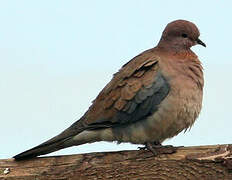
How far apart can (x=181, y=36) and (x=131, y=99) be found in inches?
46.0

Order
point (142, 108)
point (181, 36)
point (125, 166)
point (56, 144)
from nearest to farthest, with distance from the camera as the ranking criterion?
point (125, 166)
point (56, 144)
point (142, 108)
point (181, 36)

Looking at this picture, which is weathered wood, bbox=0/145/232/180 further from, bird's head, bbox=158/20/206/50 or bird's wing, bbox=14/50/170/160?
bird's head, bbox=158/20/206/50

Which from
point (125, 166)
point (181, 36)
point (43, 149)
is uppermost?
point (181, 36)

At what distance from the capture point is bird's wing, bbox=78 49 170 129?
4.28 metres

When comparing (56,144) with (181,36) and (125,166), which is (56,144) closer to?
(125,166)

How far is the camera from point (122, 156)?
10.0ft

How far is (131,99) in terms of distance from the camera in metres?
4.30

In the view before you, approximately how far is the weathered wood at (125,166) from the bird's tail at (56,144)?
0.20 metres

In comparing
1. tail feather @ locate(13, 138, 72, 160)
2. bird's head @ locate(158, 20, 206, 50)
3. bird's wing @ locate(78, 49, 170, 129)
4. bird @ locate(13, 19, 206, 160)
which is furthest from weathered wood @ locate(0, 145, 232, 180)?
bird's head @ locate(158, 20, 206, 50)

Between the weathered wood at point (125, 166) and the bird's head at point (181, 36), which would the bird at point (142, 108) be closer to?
the bird's head at point (181, 36)

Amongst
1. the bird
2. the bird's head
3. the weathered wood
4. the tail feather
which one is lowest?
the weathered wood

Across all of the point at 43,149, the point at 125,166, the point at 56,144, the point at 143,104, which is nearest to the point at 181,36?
the point at 143,104

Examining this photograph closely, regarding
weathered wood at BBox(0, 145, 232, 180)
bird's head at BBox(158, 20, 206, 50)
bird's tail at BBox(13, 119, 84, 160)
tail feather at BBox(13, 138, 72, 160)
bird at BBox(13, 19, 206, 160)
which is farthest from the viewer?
bird's head at BBox(158, 20, 206, 50)

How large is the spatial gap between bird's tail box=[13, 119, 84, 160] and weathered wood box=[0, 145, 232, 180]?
0.20m
